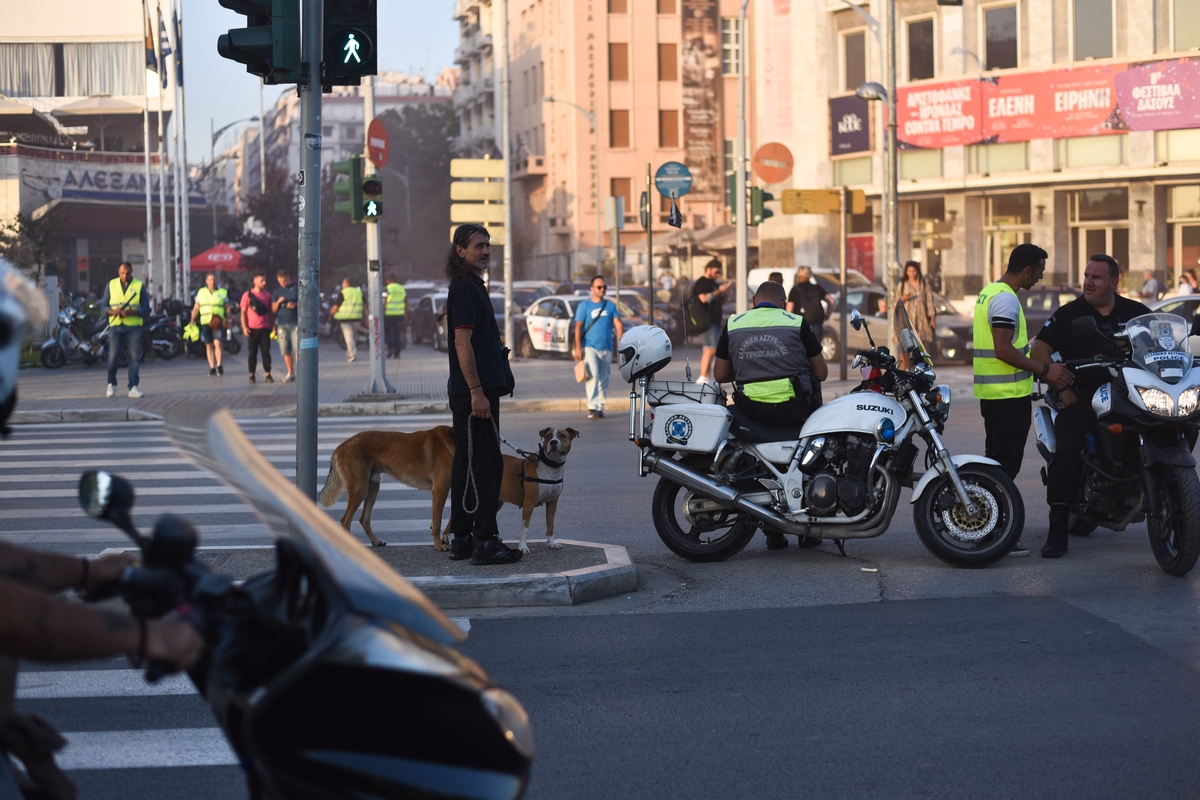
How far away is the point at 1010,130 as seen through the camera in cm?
3806

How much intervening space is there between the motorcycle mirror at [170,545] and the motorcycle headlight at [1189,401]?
6.32m

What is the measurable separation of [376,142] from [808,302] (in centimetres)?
660

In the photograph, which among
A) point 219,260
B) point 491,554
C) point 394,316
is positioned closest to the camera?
point 491,554

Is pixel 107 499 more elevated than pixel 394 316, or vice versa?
pixel 394 316

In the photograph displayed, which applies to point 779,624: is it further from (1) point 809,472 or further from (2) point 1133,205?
(2) point 1133,205

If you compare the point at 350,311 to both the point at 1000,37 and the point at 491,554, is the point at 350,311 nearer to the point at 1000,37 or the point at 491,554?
the point at 1000,37

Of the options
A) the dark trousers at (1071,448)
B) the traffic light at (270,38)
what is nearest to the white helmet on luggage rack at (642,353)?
the dark trousers at (1071,448)

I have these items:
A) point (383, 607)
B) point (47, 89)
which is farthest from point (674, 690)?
point (47, 89)

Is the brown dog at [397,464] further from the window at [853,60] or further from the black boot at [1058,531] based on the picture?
the window at [853,60]

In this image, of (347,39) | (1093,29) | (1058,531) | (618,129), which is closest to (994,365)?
→ (1058,531)

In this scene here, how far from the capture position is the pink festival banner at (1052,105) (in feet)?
115

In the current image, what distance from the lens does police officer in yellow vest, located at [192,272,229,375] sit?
24.9 m

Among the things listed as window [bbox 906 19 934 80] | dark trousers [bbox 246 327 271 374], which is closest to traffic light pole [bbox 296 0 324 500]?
dark trousers [bbox 246 327 271 374]

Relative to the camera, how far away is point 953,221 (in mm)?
40250
